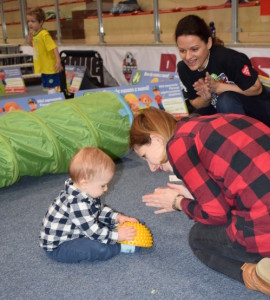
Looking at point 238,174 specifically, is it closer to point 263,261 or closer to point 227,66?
point 263,261

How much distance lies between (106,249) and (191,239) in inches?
14.3

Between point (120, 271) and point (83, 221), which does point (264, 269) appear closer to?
point (120, 271)

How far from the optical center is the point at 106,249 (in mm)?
1819

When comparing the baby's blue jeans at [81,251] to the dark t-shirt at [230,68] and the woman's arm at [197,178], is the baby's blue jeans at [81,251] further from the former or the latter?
the dark t-shirt at [230,68]

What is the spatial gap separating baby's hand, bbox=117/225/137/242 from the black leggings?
0.26 m

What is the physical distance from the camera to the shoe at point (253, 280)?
1.47 metres

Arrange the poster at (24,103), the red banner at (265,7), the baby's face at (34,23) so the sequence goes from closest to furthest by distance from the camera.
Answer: the poster at (24,103) < the red banner at (265,7) < the baby's face at (34,23)

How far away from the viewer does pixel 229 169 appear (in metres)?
1.38

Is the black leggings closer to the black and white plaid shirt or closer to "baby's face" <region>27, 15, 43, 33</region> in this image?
the black and white plaid shirt

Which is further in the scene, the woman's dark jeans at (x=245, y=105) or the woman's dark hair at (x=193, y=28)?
the woman's dark jeans at (x=245, y=105)

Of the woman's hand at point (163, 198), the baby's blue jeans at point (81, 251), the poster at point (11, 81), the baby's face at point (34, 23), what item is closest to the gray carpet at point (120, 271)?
the baby's blue jeans at point (81, 251)

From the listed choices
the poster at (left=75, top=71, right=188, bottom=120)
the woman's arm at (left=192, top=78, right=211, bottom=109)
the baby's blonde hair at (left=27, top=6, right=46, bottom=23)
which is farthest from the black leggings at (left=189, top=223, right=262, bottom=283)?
the baby's blonde hair at (left=27, top=6, right=46, bottom=23)

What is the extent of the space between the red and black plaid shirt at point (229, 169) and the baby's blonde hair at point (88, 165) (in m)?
0.40

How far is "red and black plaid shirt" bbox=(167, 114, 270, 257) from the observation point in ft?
4.50
